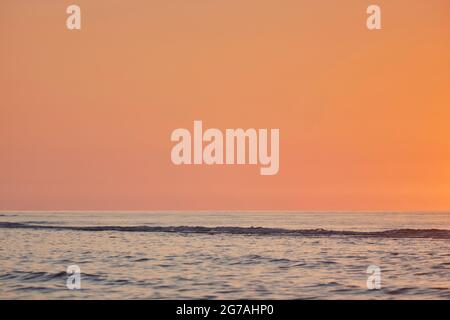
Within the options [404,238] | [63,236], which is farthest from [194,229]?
[404,238]

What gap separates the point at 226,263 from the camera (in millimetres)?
21250

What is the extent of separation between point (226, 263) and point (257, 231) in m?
11.5

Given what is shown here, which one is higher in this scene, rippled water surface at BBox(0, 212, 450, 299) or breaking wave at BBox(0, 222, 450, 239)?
breaking wave at BBox(0, 222, 450, 239)

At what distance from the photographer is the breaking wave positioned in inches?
1178

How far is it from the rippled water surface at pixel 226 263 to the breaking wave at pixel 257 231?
0.08 metres

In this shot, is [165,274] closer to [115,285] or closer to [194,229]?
[115,285]

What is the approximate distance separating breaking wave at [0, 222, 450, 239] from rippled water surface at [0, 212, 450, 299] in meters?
0.08

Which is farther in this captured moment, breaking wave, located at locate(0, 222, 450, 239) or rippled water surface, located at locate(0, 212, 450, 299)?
breaking wave, located at locate(0, 222, 450, 239)

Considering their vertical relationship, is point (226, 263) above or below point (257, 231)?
below

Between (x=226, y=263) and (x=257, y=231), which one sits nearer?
(x=226, y=263)

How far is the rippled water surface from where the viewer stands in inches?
656
